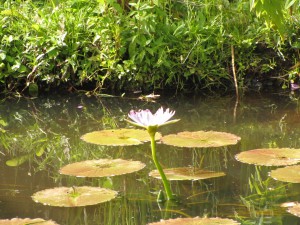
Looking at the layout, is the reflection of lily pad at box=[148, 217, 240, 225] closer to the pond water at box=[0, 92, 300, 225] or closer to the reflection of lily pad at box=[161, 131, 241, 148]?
the pond water at box=[0, 92, 300, 225]

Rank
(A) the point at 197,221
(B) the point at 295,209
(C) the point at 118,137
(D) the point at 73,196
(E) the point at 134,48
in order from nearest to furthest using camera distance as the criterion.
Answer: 1. (A) the point at 197,221
2. (B) the point at 295,209
3. (D) the point at 73,196
4. (C) the point at 118,137
5. (E) the point at 134,48

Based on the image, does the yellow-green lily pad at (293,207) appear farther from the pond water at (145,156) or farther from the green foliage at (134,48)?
the green foliage at (134,48)

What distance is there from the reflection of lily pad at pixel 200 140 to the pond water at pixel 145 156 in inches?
2.3

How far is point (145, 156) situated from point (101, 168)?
1.23ft

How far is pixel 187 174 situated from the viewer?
298 centimetres

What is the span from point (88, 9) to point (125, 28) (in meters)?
0.37

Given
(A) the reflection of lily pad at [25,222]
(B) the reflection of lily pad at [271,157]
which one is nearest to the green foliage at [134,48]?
(B) the reflection of lily pad at [271,157]

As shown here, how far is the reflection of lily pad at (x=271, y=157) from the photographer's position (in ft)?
10.1

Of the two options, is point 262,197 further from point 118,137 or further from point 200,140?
point 118,137

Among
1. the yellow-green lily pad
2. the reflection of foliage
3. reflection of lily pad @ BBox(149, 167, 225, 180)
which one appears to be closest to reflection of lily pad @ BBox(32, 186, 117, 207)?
reflection of lily pad @ BBox(149, 167, 225, 180)

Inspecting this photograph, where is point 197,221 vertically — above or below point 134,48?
below

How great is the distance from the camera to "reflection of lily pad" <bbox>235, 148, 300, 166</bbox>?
121 inches

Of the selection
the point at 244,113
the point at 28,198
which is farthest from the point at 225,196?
the point at 244,113

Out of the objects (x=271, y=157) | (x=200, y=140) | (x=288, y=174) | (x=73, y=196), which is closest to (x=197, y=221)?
(x=73, y=196)
